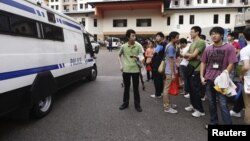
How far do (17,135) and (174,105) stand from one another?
3.65m

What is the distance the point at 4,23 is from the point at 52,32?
1.80 meters

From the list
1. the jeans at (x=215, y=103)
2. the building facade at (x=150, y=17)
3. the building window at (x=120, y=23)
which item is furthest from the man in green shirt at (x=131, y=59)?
the building window at (x=120, y=23)

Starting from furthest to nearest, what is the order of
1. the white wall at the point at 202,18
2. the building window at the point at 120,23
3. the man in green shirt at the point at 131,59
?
1. the building window at the point at 120,23
2. the white wall at the point at 202,18
3. the man in green shirt at the point at 131,59

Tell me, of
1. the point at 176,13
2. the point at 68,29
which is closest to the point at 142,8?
the point at 176,13

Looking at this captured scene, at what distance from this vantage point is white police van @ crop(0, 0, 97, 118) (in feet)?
11.7

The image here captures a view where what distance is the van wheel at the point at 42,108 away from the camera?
4531 mm

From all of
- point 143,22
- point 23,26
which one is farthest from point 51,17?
point 143,22

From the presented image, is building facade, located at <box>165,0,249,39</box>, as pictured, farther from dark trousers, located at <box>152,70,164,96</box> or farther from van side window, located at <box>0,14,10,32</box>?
van side window, located at <box>0,14,10,32</box>

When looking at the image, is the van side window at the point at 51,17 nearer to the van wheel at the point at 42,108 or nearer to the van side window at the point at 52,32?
the van side window at the point at 52,32

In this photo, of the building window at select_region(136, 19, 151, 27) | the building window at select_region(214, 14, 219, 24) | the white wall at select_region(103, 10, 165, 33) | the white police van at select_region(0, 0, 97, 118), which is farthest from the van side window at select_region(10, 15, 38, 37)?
the building window at select_region(214, 14, 219, 24)

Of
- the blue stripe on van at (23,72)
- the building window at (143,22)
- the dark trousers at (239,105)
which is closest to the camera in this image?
the blue stripe on van at (23,72)

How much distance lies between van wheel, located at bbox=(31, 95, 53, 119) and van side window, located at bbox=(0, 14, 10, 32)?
1.68m

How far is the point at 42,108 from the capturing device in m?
4.85

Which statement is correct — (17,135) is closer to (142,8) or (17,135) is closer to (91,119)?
(91,119)
